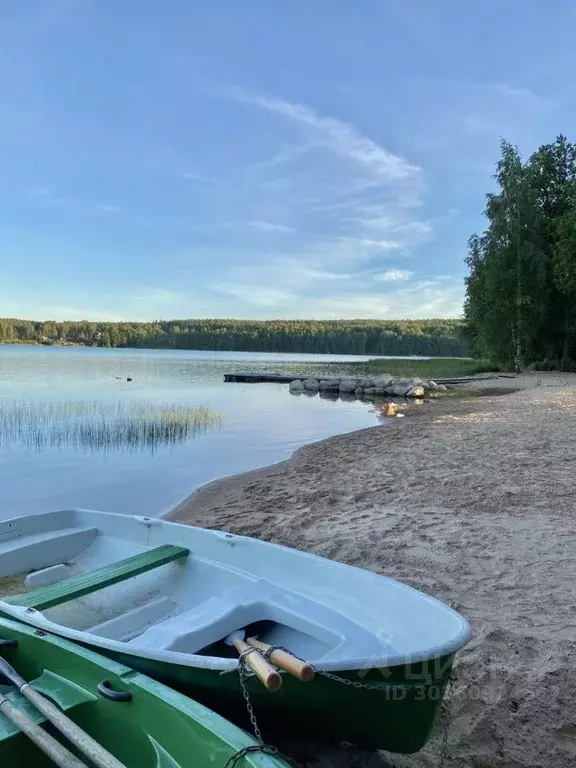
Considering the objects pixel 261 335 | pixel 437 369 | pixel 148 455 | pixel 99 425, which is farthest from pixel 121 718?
pixel 261 335

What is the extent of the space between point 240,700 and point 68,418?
1672cm

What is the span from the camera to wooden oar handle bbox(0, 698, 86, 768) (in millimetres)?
1983

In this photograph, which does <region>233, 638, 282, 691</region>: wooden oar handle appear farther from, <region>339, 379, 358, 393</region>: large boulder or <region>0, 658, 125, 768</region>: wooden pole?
<region>339, 379, 358, 393</region>: large boulder

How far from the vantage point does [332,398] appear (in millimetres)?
28453

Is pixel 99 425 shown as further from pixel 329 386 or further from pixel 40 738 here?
pixel 329 386

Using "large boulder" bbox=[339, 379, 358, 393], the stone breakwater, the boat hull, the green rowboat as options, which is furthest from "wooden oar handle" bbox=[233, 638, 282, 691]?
"large boulder" bbox=[339, 379, 358, 393]

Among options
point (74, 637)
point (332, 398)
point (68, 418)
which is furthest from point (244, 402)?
point (74, 637)

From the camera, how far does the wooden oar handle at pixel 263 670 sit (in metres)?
2.10

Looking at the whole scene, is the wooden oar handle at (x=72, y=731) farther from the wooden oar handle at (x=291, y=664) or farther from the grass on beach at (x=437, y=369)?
the grass on beach at (x=437, y=369)

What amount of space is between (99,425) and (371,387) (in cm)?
1828

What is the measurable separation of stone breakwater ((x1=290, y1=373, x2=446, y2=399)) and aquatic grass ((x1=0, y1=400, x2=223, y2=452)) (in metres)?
12.2

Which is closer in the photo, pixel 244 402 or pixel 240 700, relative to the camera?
pixel 240 700

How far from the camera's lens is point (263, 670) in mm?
2146

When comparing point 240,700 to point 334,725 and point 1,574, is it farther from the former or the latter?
point 1,574
